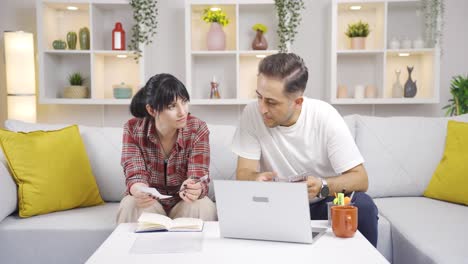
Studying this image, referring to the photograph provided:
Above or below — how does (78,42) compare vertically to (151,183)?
above

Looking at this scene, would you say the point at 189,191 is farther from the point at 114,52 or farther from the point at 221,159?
the point at 114,52

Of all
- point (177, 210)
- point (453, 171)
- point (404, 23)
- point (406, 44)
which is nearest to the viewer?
point (177, 210)

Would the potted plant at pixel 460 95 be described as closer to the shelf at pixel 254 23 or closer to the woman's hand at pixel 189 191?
the shelf at pixel 254 23

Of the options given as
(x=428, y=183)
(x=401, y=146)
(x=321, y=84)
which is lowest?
(x=428, y=183)

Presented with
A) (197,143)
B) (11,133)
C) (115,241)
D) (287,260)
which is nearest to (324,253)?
(287,260)

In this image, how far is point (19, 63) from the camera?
3439mm

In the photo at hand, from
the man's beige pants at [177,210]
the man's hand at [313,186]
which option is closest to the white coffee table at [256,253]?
the man's hand at [313,186]

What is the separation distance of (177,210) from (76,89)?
1.93 metres

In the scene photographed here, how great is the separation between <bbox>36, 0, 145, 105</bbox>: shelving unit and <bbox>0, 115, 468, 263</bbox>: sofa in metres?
1.11

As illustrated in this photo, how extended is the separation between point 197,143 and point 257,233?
66 centimetres

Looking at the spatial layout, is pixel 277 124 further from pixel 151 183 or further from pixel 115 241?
pixel 115 241

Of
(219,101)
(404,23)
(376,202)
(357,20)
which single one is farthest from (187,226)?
(404,23)

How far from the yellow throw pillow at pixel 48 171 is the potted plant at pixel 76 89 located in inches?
51.4

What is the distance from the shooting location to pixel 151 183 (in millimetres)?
2082
